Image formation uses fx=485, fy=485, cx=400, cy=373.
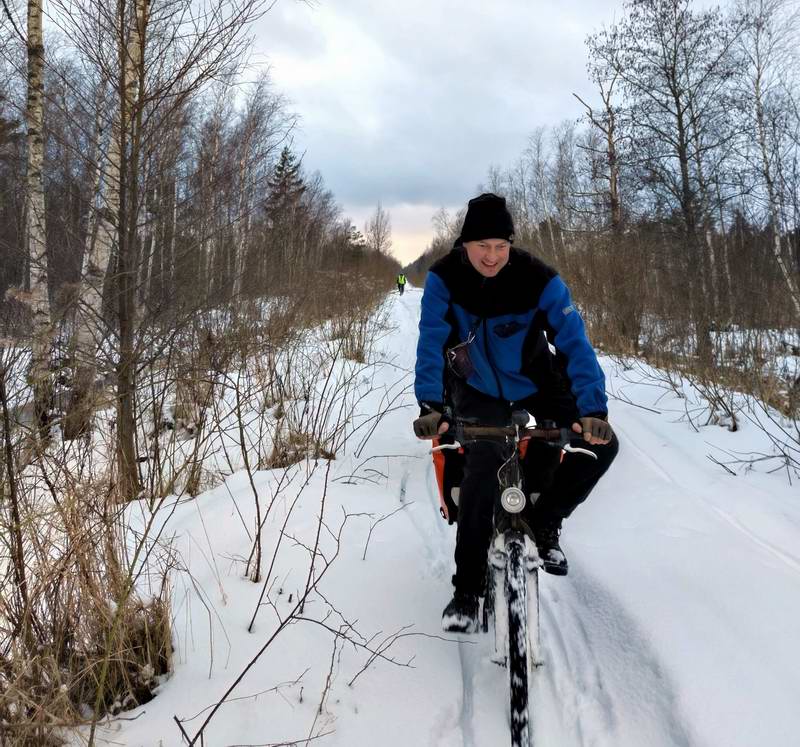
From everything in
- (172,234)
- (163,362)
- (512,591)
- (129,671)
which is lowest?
(129,671)

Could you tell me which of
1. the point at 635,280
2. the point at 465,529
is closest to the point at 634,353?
the point at 635,280

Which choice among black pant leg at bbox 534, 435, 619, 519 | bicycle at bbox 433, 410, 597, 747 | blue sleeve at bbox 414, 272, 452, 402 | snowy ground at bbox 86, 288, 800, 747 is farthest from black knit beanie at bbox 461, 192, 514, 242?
snowy ground at bbox 86, 288, 800, 747

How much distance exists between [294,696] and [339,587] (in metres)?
0.65

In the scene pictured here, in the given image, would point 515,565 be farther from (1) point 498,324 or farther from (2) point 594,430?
(1) point 498,324

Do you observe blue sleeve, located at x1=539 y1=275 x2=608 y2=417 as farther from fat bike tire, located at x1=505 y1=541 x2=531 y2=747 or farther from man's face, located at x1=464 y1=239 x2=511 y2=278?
fat bike tire, located at x1=505 y1=541 x2=531 y2=747

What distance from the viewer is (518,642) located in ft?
4.89

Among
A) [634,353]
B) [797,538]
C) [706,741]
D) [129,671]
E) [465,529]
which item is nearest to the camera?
[706,741]

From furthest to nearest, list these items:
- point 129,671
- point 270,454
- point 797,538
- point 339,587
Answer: point 270,454 → point 797,538 → point 339,587 → point 129,671

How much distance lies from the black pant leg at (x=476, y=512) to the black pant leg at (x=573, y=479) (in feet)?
0.85

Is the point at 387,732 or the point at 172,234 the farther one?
the point at 172,234

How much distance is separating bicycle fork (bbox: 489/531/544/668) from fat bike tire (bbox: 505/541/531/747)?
0.03m

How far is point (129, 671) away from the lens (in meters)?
1.52

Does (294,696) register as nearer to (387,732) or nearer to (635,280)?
(387,732)

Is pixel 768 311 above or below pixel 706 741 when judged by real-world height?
above
